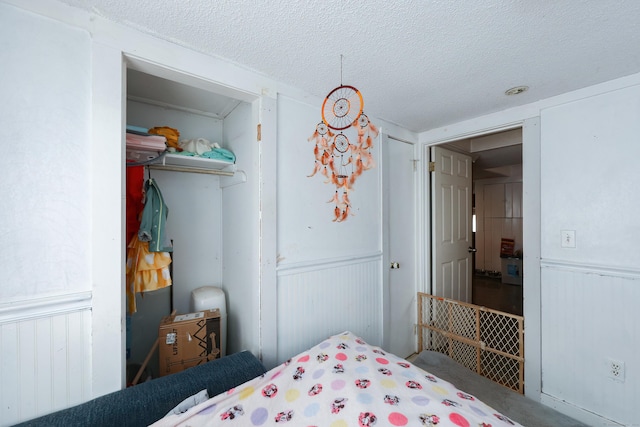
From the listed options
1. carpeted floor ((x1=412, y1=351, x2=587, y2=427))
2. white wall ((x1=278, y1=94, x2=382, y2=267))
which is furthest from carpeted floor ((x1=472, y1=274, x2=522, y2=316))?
white wall ((x1=278, y1=94, x2=382, y2=267))

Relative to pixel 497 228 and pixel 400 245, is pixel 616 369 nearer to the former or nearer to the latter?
pixel 400 245

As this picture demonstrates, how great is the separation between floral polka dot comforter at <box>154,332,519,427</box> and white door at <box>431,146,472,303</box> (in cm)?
177

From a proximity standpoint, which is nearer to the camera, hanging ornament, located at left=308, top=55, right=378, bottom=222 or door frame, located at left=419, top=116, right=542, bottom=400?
hanging ornament, located at left=308, top=55, right=378, bottom=222

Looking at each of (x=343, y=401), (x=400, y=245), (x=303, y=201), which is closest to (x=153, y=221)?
(x=303, y=201)

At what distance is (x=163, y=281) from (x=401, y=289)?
2045mm

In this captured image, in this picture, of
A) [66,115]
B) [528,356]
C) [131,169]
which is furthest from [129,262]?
[528,356]

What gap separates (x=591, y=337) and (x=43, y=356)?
9.87 ft

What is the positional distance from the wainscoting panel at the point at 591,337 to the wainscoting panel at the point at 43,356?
9.22 feet

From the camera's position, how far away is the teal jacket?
1523mm

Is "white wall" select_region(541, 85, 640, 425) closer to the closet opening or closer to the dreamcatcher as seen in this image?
the dreamcatcher

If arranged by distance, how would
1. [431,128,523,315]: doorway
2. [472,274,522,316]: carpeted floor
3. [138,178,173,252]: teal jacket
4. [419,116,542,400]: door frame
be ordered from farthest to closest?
[431,128,523,315]: doorway < [472,274,522,316]: carpeted floor < [419,116,542,400]: door frame < [138,178,173,252]: teal jacket

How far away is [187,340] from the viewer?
5.29 ft

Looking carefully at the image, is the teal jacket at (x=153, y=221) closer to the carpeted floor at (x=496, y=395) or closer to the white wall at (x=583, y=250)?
the carpeted floor at (x=496, y=395)

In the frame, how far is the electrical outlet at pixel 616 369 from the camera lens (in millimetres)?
1608
